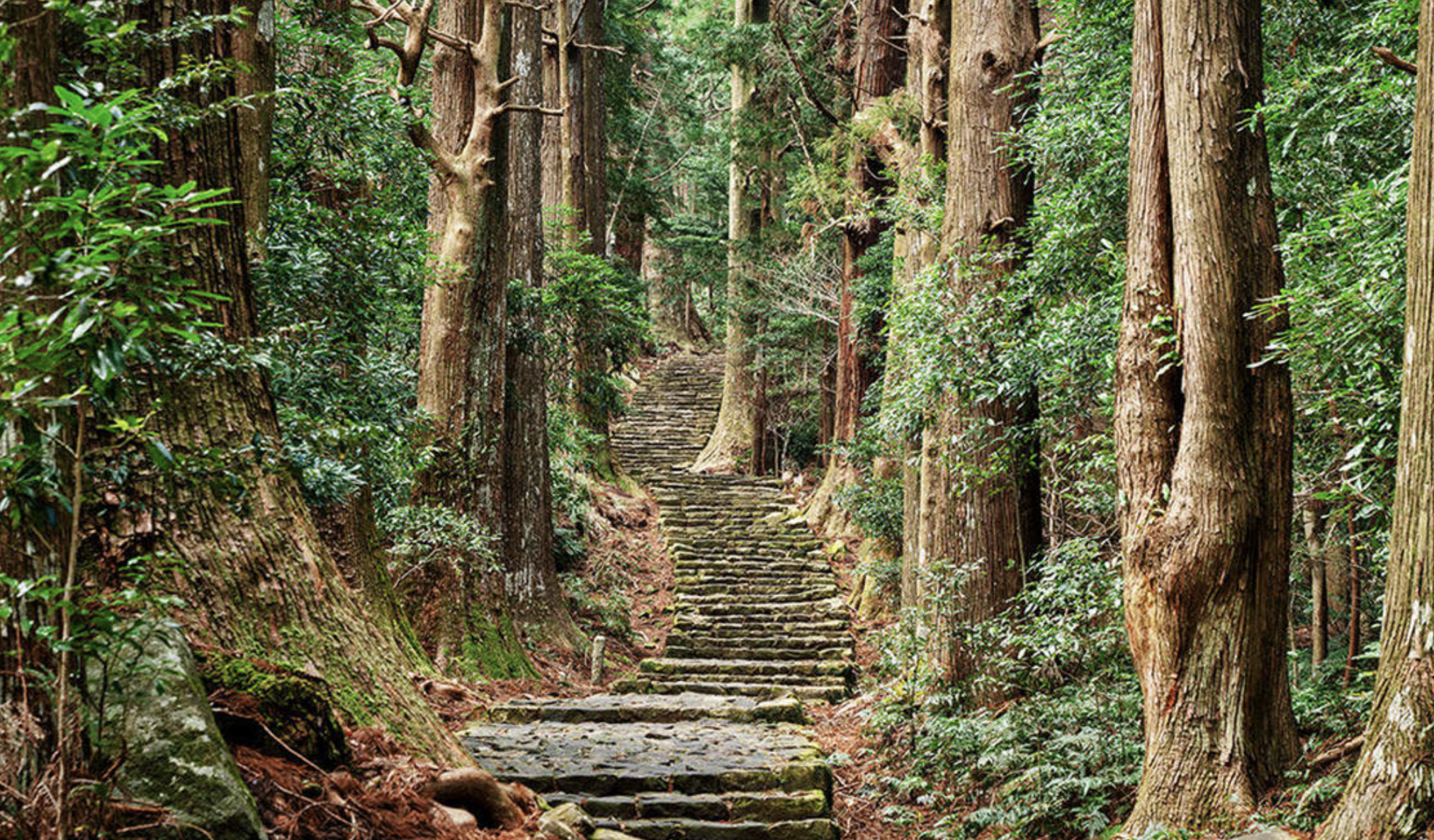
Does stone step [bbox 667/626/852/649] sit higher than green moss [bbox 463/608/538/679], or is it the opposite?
green moss [bbox 463/608/538/679]

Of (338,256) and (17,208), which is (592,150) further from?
Answer: (17,208)

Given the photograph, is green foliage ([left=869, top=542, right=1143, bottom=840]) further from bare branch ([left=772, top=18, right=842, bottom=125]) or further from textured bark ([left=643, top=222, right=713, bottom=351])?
textured bark ([left=643, top=222, right=713, bottom=351])

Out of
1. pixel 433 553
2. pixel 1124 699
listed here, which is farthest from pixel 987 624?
pixel 433 553

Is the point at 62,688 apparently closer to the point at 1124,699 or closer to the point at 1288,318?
the point at 1288,318

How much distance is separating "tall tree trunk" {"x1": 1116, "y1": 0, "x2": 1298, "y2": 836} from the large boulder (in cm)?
388

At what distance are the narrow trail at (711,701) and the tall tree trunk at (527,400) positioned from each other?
1.28 metres

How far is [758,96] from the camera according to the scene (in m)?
18.9

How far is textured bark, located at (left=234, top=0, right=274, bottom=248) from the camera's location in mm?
5566

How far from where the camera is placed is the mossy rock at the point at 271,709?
3.05 metres

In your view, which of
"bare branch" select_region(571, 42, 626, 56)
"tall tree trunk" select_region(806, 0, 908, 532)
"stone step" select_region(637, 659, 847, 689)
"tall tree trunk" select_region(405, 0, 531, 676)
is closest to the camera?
"tall tree trunk" select_region(405, 0, 531, 676)

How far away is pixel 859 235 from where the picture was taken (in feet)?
49.6

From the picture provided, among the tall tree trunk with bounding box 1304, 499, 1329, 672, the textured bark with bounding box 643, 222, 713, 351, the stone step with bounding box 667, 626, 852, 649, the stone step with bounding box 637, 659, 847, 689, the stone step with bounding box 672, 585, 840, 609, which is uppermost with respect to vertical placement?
the textured bark with bounding box 643, 222, 713, 351

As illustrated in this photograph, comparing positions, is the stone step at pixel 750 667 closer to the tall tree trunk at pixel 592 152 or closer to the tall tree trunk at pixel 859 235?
the tall tree trunk at pixel 859 235

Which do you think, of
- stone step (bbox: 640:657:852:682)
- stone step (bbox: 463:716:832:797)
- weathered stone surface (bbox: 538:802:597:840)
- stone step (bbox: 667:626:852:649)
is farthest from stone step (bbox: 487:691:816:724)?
stone step (bbox: 667:626:852:649)
